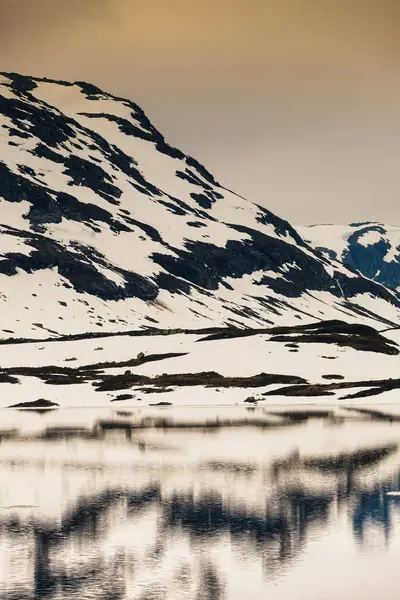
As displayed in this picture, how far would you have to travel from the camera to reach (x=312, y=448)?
3209 inches

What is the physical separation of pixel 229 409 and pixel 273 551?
8552cm

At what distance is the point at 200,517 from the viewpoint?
52281 mm

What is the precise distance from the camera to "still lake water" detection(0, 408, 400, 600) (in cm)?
3922

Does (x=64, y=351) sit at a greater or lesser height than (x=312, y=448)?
greater

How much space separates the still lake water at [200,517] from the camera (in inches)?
1544

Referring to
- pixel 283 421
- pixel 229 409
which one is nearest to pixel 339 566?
pixel 283 421

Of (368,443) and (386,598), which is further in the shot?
(368,443)

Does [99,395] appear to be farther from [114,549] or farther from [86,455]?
[114,549]

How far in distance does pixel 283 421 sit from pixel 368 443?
24918mm

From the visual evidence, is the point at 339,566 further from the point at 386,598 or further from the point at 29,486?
the point at 29,486

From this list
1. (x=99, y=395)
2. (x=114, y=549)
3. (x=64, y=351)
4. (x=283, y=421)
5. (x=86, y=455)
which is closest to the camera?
(x=114, y=549)

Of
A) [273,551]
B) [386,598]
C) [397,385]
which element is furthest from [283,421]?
[386,598]

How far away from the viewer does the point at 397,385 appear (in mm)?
146125

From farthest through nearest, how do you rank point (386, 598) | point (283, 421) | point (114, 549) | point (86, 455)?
point (283, 421) < point (86, 455) < point (114, 549) < point (386, 598)
